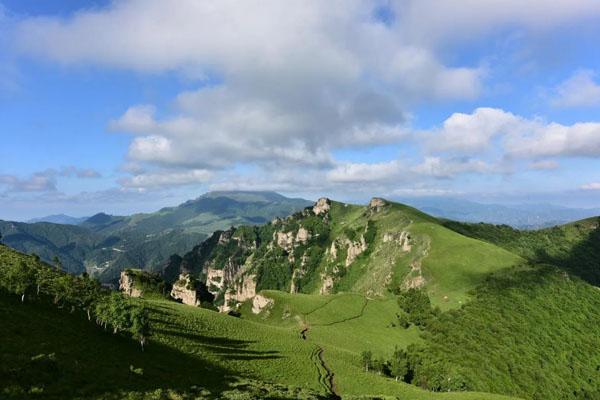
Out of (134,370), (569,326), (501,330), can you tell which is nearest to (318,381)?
(134,370)

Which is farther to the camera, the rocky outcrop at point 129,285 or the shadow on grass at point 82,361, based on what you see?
the rocky outcrop at point 129,285

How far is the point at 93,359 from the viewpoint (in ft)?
160

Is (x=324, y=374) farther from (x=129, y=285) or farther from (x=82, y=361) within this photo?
(x=129, y=285)

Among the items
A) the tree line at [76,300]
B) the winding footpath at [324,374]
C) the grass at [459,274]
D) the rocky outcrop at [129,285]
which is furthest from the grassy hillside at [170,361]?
the rocky outcrop at [129,285]

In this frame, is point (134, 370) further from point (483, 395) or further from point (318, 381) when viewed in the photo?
point (483, 395)

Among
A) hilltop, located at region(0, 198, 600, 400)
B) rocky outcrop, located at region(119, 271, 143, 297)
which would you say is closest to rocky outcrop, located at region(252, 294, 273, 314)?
hilltop, located at region(0, 198, 600, 400)

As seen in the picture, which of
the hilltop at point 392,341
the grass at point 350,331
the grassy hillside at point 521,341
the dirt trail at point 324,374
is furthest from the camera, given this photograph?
the grassy hillside at point 521,341

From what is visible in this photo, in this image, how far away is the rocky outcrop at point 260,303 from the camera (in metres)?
181

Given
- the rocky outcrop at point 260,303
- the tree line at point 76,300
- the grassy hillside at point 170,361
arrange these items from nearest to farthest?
the grassy hillside at point 170,361 < the tree line at point 76,300 < the rocky outcrop at point 260,303

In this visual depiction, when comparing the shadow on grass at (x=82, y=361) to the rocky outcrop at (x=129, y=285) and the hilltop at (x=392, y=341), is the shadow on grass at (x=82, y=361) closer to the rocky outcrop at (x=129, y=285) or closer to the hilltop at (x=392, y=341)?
the hilltop at (x=392, y=341)

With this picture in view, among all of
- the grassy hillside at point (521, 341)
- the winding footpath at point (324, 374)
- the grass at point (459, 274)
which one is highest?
the grass at point (459, 274)

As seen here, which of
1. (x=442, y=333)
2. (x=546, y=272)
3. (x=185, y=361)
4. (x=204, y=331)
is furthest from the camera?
(x=546, y=272)

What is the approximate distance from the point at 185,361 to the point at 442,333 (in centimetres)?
11123

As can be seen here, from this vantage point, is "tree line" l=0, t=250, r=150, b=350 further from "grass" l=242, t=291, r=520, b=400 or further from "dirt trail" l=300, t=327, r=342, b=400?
"grass" l=242, t=291, r=520, b=400
